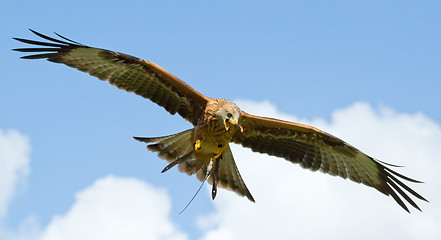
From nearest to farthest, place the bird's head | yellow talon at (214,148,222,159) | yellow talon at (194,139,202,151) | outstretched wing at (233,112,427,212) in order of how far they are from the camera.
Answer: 1. the bird's head
2. yellow talon at (194,139,202,151)
3. yellow talon at (214,148,222,159)
4. outstretched wing at (233,112,427,212)

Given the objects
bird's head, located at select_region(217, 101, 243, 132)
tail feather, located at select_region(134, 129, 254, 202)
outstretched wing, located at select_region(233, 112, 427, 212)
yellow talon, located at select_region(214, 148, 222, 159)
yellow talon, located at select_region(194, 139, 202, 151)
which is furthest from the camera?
outstretched wing, located at select_region(233, 112, 427, 212)

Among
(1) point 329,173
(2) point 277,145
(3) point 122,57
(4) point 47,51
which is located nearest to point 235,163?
(2) point 277,145

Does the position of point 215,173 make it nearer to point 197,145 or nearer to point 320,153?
point 197,145

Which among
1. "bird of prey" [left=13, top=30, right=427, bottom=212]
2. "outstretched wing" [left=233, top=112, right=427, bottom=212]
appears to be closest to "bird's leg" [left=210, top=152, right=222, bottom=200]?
"bird of prey" [left=13, top=30, right=427, bottom=212]

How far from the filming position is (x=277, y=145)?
10.3 m

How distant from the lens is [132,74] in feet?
30.7

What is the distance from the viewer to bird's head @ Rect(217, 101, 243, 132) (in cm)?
890

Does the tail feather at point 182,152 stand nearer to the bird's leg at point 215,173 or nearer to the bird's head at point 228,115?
the bird's leg at point 215,173

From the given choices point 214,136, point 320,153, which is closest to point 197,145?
point 214,136

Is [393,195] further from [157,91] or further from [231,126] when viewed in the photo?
[157,91]

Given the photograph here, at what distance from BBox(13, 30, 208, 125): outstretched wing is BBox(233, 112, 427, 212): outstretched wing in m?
1.03

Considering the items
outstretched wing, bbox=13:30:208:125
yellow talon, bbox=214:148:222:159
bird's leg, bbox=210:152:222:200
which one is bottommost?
bird's leg, bbox=210:152:222:200

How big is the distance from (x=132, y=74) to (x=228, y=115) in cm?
154

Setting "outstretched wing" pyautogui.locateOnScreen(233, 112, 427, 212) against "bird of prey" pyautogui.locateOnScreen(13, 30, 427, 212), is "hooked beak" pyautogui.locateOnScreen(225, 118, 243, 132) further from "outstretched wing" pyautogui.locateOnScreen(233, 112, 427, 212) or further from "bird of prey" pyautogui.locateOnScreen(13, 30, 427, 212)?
"outstretched wing" pyautogui.locateOnScreen(233, 112, 427, 212)
